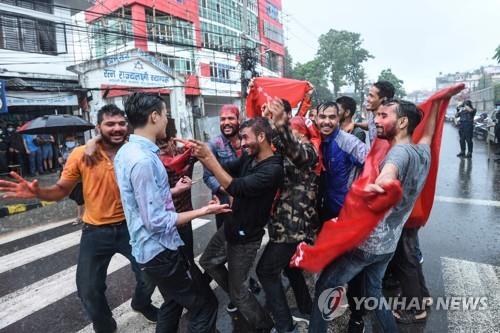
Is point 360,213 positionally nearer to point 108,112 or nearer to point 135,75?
point 108,112

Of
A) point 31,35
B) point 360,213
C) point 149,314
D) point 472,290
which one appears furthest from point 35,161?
point 472,290

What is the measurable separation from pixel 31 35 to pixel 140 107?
15572 millimetres

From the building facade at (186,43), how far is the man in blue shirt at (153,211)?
16880 mm

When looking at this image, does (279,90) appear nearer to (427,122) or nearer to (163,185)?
(427,122)

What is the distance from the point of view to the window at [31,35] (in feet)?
44.5

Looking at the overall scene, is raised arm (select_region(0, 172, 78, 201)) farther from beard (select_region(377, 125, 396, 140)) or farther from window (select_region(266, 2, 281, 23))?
window (select_region(266, 2, 281, 23))

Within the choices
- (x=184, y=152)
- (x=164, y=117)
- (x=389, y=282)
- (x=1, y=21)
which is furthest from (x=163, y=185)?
(x=1, y=21)

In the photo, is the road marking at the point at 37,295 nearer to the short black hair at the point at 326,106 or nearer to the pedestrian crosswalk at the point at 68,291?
the pedestrian crosswalk at the point at 68,291

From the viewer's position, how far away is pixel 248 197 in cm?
236

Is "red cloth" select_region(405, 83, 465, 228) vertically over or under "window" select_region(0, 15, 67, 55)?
under

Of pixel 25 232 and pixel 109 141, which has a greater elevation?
pixel 109 141

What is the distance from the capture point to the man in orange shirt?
2.74m

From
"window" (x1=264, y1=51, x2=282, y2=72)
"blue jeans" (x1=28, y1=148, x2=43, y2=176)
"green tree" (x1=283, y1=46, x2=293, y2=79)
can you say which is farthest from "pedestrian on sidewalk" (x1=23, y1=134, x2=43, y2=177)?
"green tree" (x1=283, y1=46, x2=293, y2=79)

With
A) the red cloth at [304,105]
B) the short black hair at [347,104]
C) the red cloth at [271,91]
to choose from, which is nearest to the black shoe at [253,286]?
the red cloth at [271,91]
